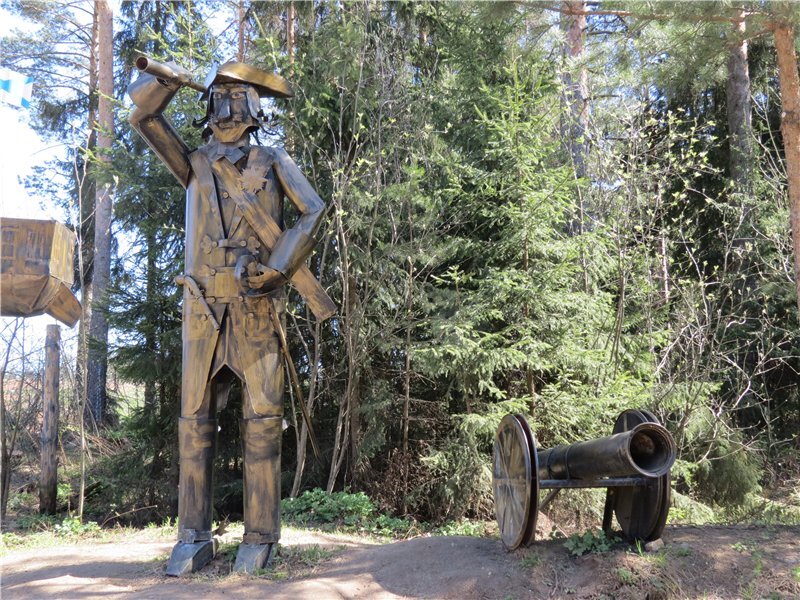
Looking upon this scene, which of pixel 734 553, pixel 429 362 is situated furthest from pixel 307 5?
pixel 734 553

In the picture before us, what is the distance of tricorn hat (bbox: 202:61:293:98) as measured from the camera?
4902mm

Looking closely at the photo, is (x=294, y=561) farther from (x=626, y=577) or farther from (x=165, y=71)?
(x=165, y=71)

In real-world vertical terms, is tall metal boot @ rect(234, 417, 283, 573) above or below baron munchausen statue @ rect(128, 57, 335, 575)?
below

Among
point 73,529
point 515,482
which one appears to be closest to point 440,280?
point 515,482

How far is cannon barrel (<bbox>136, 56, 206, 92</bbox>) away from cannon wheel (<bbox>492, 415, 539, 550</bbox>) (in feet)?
11.1

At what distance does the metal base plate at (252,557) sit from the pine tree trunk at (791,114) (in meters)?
5.70

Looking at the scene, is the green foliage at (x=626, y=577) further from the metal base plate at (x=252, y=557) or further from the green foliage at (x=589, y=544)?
the metal base plate at (x=252, y=557)

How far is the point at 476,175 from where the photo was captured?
8.91 m

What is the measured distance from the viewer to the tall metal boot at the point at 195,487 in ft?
15.9

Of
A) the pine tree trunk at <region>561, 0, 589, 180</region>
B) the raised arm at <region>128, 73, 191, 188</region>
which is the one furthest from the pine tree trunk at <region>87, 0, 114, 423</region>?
the raised arm at <region>128, 73, 191, 188</region>

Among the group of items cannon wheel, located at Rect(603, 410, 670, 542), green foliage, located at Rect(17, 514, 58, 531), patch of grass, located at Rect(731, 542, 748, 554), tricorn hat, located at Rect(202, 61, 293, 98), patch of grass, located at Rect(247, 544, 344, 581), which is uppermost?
tricorn hat, located at Rect(202, 61, 293, 98)

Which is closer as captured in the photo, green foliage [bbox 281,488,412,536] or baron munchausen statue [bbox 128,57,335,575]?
baron munchausen statue [bbox 128,57,335,575]

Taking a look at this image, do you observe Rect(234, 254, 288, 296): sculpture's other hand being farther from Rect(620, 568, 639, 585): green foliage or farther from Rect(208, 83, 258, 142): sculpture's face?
Rect(620, 568, 639, 585): green foliage

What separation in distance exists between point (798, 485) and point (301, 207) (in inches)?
401
